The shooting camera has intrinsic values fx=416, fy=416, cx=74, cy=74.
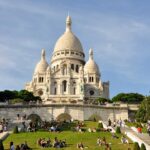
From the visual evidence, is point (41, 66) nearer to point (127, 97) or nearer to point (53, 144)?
point (127, 97)

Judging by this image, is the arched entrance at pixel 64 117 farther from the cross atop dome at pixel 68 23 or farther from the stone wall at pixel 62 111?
the cross atop dome at pixel 68 23

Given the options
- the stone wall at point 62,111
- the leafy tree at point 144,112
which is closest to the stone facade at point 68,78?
the stone wall at point 62,111

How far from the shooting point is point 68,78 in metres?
114

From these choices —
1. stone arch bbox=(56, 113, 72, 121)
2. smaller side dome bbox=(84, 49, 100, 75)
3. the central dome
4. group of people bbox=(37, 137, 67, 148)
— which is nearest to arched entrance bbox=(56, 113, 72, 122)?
stone arch bbox=(56, 113, 72, 121)

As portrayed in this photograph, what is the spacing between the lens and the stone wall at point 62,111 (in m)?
71.3

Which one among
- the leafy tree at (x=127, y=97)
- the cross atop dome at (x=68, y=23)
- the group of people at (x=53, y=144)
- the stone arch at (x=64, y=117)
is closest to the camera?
the group of people at (x=53, y=144)

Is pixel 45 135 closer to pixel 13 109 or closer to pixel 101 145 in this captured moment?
pixel 101 145

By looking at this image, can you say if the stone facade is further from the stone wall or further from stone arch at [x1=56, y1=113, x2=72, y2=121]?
stone arch at [x1=56, y1=113, x2=72, y2=121]

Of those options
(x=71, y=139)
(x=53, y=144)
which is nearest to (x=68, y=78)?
(x=71, y=139)

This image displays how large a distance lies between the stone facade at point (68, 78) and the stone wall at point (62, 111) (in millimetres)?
32355

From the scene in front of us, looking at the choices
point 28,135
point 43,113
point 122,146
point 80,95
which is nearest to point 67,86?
point 80,95

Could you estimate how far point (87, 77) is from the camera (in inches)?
4596

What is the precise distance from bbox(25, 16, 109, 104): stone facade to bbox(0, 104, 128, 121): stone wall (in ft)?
106

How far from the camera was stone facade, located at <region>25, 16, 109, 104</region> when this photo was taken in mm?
111750
